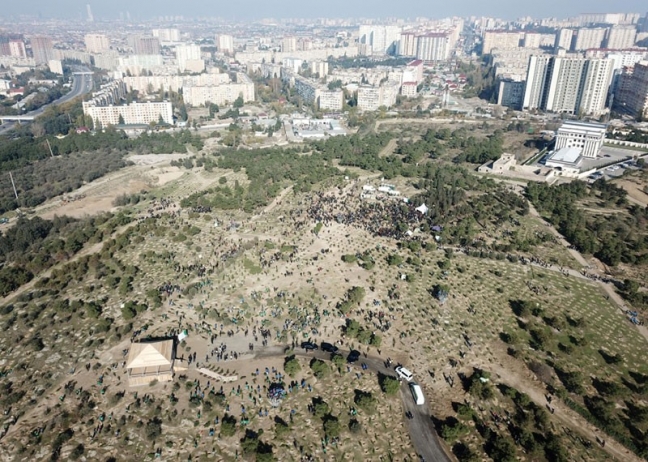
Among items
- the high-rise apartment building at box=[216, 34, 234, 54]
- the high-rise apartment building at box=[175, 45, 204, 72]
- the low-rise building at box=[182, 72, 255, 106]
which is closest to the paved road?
the low-rise building at box=[182, 72, 255, 106]

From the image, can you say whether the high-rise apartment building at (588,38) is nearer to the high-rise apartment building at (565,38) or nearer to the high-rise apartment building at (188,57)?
the high-rise apartment building at (565,38)

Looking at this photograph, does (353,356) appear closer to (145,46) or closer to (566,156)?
(566,156)

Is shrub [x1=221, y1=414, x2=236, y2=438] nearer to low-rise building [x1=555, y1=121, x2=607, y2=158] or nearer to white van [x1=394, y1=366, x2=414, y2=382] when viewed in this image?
white van [x1=394, y1=366, x2=414, y2=382]

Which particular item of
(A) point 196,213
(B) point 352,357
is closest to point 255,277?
(B) point 352,357

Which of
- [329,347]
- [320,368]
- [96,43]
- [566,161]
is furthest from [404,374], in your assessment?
[96,43]

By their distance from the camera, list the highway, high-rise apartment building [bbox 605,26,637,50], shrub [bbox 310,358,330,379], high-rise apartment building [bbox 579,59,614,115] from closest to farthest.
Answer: shrub [bbox 310,358,330,379] → high-rise apartment building [bbox 579,59,614,115] → the highway → high-rise apartment building [bbox 605,26,637,50]

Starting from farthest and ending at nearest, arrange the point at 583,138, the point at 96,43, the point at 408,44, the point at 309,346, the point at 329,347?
the point at 96,43
the point at 408,44
the point at 583,138
the point at 309,346
the point at 329,347
